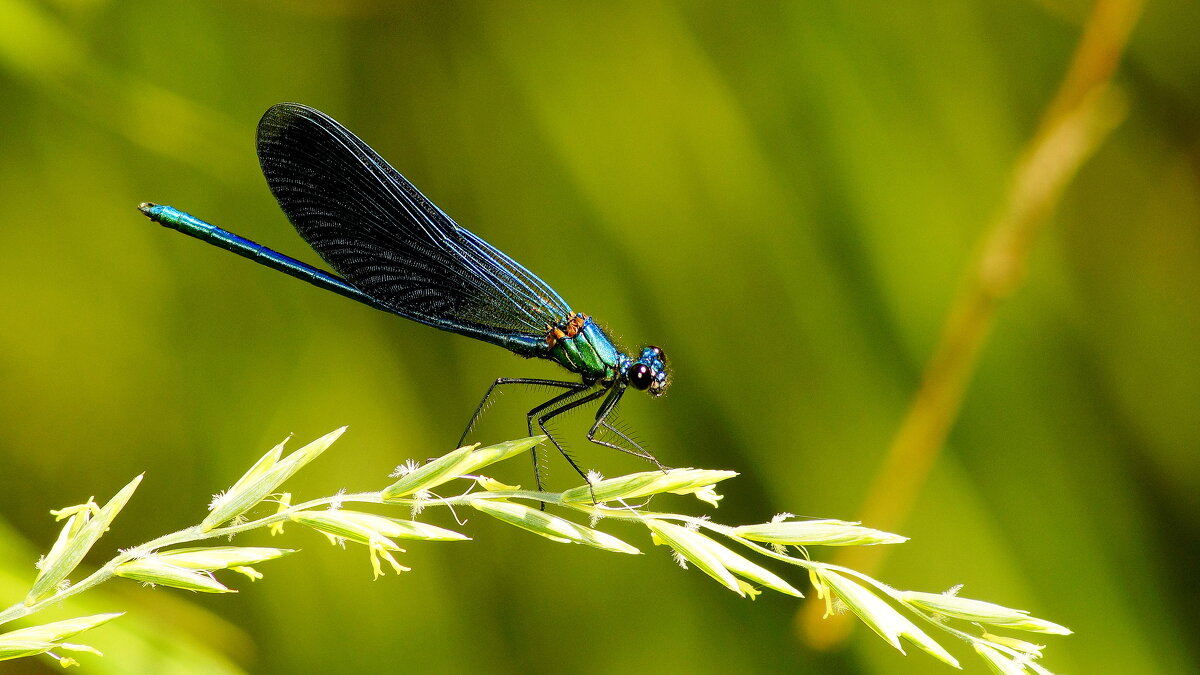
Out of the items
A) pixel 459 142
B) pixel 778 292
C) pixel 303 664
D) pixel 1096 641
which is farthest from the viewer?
pixel 459 142

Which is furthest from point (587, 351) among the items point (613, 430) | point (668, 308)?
point (668, 308)

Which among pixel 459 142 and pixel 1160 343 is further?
pixel 459 142

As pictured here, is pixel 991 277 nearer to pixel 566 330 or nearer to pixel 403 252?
pixel 566 330

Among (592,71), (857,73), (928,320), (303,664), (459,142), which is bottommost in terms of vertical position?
(303,664)

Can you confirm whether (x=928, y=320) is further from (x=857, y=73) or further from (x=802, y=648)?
(x=802, y=648)

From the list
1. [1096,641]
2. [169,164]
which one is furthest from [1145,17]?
[169,164]

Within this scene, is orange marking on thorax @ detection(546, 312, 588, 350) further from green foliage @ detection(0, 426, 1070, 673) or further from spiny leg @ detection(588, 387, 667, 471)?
green foliage @ detection(0, 426, 1070, 673)

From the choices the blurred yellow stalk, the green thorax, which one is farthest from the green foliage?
the blurred yellow stalk
